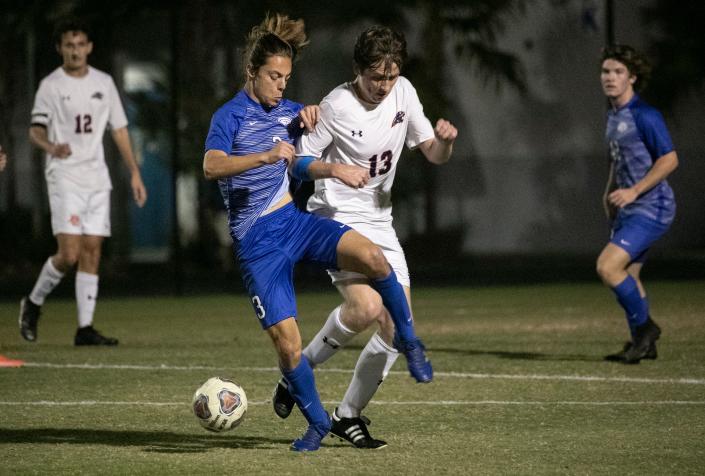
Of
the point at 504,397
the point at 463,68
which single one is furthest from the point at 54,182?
the point at 463,68

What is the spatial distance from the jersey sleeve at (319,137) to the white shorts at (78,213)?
16.0 ft

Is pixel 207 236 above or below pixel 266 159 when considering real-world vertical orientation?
below

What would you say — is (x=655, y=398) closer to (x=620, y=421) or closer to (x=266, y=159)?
(x=620, y=421)

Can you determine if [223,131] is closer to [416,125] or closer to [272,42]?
[272,42]

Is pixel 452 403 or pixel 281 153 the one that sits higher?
pixel 281 153

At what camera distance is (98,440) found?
730 centimetres

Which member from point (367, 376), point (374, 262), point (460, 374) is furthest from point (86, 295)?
point (374, 262)

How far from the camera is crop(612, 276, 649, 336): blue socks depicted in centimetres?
1031

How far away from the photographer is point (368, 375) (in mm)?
7254

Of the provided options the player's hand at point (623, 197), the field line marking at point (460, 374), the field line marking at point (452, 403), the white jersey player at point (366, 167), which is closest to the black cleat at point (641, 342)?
the field line marking at point (460, 374)

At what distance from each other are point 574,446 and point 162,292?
1258cm

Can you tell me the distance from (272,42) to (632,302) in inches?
171

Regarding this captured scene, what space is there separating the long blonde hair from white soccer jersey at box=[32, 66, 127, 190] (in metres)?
4.92

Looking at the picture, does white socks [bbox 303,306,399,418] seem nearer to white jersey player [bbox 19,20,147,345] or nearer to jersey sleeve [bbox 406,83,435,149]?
jersey sleeve [bbox 406,83,435,149]
